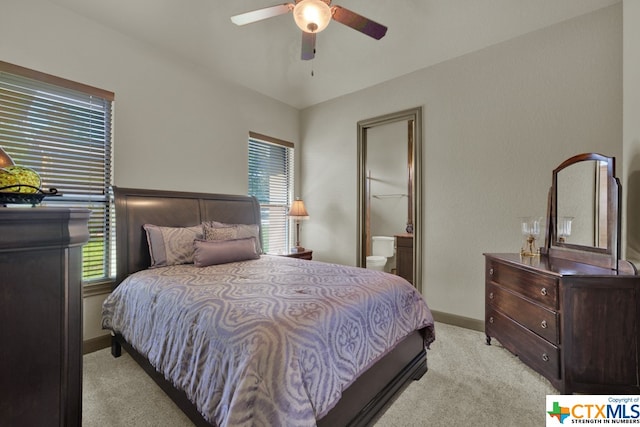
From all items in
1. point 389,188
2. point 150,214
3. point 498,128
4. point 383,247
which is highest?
point 498,128

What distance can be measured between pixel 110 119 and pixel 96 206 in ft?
2.71

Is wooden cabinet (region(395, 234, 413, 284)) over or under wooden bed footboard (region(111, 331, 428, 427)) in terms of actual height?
over

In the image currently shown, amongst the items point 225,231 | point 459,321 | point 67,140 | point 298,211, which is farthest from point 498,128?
point 67,140

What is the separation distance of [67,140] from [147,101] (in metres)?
0.80

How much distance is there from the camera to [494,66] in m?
2.87

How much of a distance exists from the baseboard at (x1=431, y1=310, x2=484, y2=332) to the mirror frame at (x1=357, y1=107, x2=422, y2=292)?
0.34 m

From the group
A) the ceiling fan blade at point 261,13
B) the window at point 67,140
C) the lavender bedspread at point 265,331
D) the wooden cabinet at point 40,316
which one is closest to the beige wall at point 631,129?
the lavender bedspread at point 265,331

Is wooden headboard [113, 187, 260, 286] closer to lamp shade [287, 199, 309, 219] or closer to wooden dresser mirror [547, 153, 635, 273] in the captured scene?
lamp shade [287, 199, 309, 219]

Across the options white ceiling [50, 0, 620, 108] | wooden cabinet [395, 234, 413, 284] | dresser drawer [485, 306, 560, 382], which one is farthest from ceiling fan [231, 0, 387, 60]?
wooden cabinet [395, 234, 413, 284]

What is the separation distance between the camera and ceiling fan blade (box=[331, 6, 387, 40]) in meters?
1.95

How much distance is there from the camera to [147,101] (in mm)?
2908

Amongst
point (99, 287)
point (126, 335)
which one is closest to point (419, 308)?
point (126, 335)

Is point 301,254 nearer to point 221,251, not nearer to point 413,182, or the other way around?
point 221,251

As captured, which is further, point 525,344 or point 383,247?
point 383,247
